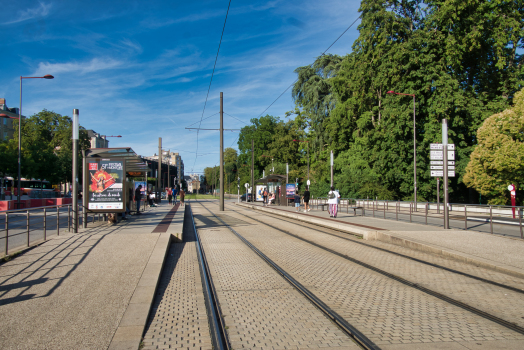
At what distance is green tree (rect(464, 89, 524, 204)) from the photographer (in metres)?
27.2

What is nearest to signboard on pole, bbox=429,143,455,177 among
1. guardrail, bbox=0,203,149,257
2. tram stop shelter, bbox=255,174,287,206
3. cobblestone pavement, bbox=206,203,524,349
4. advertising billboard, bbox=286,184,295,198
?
cobblestone pavement, bbox=206,203,524,349

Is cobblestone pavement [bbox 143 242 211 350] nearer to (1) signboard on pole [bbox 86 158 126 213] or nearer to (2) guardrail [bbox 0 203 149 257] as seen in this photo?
(2) guardrail [bbox 0 203 149 257]

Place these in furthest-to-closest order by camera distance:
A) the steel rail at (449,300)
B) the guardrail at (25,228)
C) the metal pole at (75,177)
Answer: the metal pole at (75,177), the guardrail at (25,228), the steel rail at (449,300)

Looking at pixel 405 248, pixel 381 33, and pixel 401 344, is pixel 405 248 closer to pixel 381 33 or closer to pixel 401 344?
pixel 401 344

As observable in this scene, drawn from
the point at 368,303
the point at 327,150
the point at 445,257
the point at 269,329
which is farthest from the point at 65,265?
the point at 327,150

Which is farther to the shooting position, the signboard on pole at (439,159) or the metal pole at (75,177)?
the signboard on pole at (439,159)

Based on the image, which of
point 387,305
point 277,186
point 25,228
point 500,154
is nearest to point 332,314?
point 387,305

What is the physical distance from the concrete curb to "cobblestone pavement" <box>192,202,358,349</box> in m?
0.94

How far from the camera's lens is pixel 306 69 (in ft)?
166

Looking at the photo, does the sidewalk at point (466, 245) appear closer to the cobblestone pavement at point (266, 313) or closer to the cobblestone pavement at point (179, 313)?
the cobblestone pavement at point (266, 313)

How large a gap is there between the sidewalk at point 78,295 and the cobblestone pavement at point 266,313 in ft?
3.50

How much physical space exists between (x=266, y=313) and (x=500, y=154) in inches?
1120

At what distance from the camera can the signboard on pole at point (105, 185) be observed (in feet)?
45.3

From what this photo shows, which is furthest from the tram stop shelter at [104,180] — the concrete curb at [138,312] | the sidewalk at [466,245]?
the sidewalk at [466,245]
